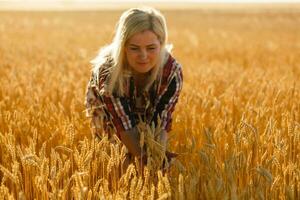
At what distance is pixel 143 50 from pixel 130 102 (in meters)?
0.30

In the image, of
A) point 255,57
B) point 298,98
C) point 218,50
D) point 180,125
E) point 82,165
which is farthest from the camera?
point 218,50

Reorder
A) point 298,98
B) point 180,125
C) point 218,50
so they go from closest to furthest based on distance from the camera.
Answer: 1. point 180,125
2. point 298,98
3. point 218,50

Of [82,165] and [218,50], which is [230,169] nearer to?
[82,165]

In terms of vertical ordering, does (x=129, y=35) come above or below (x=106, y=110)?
above

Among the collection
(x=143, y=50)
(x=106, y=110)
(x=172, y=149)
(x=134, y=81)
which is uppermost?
(x=143, y=50)

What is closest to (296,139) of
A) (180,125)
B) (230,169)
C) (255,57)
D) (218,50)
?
(230,169)

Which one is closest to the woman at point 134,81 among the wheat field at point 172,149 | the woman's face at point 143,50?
the woman's face at point 143,50

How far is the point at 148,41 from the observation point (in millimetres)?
2375

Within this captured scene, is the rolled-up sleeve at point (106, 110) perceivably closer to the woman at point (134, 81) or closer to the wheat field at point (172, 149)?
the woman at point (134, 81)

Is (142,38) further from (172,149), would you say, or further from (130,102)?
(172,149)

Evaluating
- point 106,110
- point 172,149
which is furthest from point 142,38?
point 172,149

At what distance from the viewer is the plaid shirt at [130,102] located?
2375 millimetres

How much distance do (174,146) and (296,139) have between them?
62cm

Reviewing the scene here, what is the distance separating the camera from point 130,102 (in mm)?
2559
